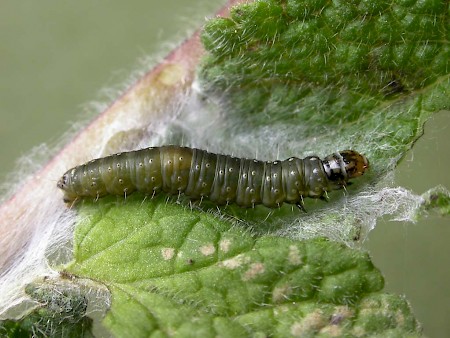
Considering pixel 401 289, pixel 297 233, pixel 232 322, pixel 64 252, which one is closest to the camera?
pixel 232 322

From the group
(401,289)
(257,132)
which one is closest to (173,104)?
(257,132)

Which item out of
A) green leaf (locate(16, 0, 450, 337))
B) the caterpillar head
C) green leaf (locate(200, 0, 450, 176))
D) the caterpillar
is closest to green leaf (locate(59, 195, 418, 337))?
green leaf (locate(16, 0, 450, 337))

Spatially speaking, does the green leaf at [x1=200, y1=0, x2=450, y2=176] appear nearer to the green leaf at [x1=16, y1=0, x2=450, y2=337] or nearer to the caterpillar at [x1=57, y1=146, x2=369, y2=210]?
the green leaf at [x1=16, y1=0, x2=450, y2=337]

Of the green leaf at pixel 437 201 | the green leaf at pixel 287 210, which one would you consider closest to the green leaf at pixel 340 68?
the green leaf at pixel 287 210

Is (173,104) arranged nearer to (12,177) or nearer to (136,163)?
(136,163)

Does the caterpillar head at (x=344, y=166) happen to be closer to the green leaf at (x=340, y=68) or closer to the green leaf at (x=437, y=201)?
the green leaf at (x=340, y=68)

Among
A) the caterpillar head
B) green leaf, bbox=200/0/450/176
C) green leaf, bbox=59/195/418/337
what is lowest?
green leaf, bbox=59/195/418/337
